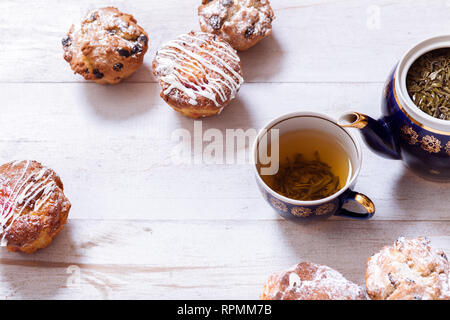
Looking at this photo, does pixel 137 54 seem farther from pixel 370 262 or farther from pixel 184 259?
pixel 370 262

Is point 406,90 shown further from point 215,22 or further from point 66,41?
point 66,41

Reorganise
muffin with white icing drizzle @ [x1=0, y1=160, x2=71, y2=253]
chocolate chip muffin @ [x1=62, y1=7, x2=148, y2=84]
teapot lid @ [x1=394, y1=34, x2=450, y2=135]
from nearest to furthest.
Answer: teapot lid @ [x1=394, y1=34, x2=450, y2=135], muffin with white icing drizzle @ [x1=0, y1=160, x2=71, y2=253], chocolate chip muffin @ [x1=62, y1=7, x2=148, y2=84]

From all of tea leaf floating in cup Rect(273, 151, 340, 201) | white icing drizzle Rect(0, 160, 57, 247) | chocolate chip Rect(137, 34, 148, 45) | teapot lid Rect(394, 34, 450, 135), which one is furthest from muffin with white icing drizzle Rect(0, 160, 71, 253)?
teapot lid Rect(394, 34, 450, 135)

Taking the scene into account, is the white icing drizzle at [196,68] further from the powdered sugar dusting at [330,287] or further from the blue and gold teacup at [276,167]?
the powdered sugar dusting at [330,287]

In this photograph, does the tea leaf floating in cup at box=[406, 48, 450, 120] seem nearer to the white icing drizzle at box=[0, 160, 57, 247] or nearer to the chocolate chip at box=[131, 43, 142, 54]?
the chocolate chip at box=[131, 43, 142, 54]

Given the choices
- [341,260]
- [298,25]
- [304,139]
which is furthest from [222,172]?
[298,25]
